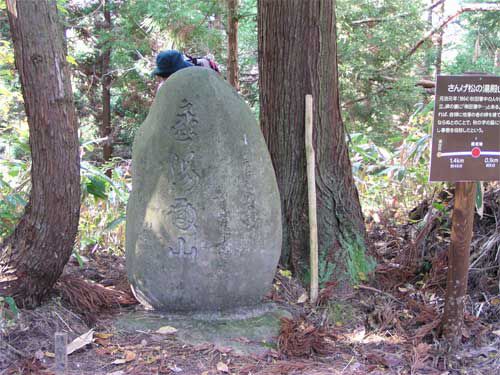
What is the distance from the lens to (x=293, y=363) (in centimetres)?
314

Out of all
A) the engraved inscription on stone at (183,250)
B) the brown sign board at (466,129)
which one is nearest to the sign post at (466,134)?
the brown sign board at (466,129)

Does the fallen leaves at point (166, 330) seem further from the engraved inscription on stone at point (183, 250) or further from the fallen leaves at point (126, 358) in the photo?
the engraved inscription on stone at point (183, 250)

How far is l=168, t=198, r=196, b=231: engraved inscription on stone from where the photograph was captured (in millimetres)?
3379

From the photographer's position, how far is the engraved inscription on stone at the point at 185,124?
3.41 m

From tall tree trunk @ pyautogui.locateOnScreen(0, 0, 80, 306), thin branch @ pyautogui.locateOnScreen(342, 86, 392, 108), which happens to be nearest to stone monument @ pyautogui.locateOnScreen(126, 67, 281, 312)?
tall tree trunk @ pyautogui.locateOnScreen(0, 0, 80, 306)

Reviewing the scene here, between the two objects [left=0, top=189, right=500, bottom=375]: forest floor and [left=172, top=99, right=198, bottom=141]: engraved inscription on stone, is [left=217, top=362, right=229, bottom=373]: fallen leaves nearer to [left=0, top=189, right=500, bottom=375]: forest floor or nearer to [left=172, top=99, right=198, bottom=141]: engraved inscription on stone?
[left=0, top=189, right=500, bottom=375]: forest floor

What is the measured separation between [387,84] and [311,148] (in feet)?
22.6

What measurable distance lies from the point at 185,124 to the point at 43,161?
2.99 feet

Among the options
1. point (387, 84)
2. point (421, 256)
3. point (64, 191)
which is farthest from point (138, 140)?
point (387, 84)

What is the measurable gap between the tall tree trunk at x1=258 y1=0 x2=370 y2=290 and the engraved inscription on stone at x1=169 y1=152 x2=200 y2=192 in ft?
3.64

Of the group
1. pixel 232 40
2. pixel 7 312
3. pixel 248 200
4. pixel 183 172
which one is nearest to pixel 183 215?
pixel 183 172

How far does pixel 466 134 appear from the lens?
323 cm

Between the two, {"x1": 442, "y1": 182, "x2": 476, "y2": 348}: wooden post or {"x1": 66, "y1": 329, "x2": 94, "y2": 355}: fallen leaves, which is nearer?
{"x1": 66, "y1": 329, "x2": 94, "y2": 355}: fallen leaves

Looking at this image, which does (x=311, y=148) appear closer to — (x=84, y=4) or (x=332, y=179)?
(x=332, y=179)
